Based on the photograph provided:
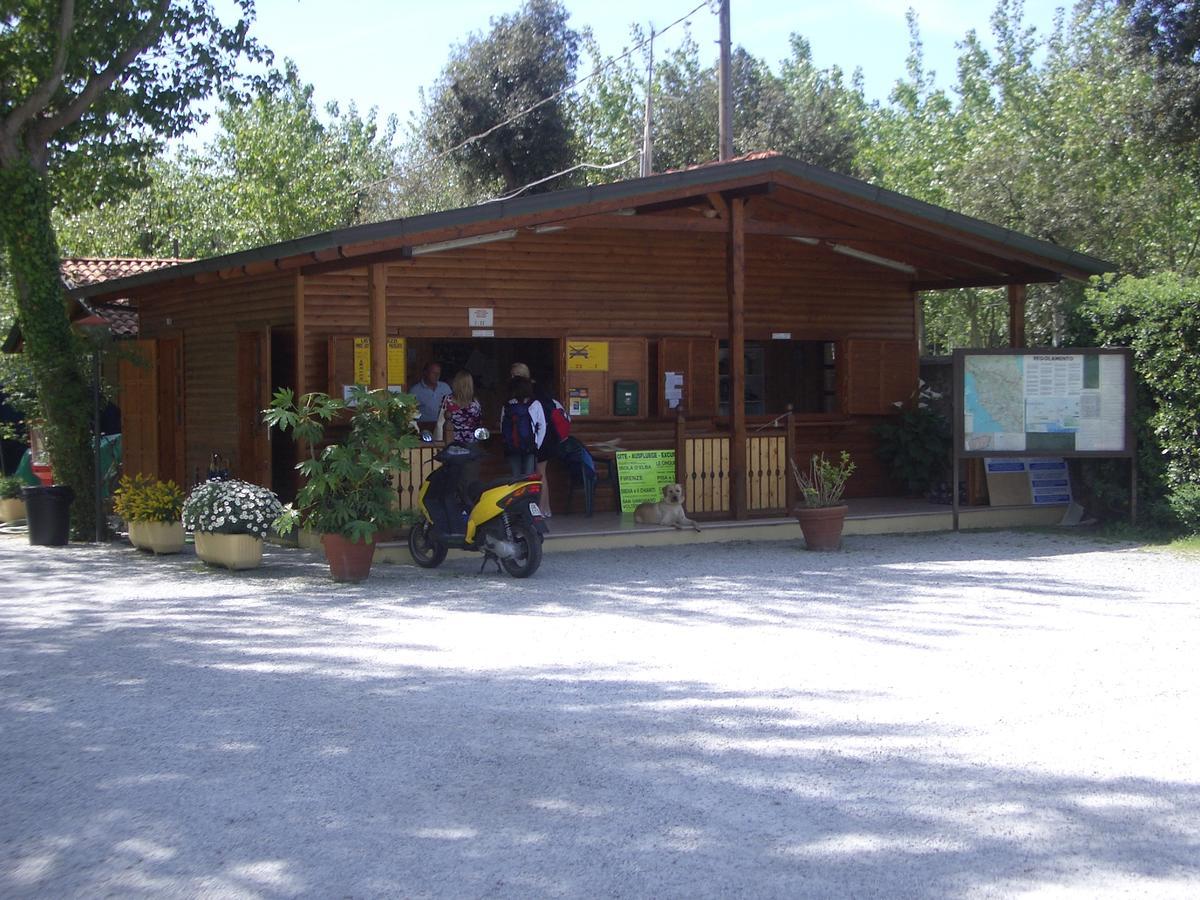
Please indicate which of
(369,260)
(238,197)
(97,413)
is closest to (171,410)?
(97,413)

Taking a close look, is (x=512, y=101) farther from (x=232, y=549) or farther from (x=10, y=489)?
(x=232, y=549)

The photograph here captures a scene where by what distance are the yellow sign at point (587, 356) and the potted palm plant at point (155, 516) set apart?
14.5ft

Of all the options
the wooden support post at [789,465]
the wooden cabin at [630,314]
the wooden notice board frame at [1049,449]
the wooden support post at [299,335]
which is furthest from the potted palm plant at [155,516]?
the wooden notice board frame at [1049,449]

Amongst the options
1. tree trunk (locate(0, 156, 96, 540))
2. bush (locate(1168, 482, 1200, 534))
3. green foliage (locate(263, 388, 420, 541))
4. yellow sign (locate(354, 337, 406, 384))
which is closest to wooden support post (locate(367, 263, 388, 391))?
green foliage (locate(263, 388, 420, 541))

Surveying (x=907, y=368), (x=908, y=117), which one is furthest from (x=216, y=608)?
(x=908, y=117)

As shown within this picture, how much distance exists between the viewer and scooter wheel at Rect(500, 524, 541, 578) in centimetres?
1099

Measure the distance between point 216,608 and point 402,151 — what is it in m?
36.6

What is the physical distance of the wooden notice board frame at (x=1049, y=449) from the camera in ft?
44.4

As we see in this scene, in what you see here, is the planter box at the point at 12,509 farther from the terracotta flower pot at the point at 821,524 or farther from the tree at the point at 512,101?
the tree at the point at 512,101

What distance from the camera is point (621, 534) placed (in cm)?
1295

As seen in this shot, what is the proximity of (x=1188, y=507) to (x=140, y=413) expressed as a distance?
39.6 ft

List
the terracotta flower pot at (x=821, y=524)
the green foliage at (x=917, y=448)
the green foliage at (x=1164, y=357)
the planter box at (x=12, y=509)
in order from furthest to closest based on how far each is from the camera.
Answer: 1. the planter box at (x=12, y=509)
2. the green foliage at (x=917, y=448)
3. the green foliage at (x=1164, y=357)
4. the terracotta flower pot at (x=821, y=524)

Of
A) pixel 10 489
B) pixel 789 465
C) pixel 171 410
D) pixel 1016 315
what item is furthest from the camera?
pixel 10 489

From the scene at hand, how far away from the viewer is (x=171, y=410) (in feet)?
53.3
